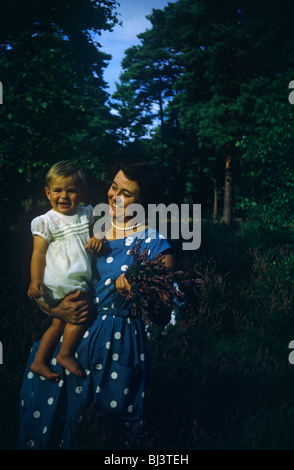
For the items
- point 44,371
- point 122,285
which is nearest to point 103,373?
point 44,371

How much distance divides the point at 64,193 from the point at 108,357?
40.3 inches

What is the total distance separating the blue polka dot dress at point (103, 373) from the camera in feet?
6.63

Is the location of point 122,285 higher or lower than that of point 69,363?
higher

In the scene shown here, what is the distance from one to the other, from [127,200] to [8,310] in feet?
8.43

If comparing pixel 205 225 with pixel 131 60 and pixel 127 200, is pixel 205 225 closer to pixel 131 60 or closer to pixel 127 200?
pixel 131 60

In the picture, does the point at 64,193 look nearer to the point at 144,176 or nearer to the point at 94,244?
the point at 94,244

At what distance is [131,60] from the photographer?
13.0 ft

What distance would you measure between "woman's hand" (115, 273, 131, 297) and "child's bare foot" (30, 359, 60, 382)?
0.70 metres

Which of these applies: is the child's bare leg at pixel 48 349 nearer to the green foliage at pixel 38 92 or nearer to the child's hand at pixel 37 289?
the child's hand at pixel 37 289

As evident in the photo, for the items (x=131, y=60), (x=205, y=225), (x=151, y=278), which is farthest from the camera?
(x=205, y=225)

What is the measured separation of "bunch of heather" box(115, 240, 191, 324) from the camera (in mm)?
1807

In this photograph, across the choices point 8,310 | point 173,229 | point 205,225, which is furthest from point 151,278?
point 205,225

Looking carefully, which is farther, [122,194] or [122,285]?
[122,194]

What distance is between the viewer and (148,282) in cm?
182
